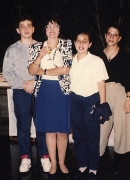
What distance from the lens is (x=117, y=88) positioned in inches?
102

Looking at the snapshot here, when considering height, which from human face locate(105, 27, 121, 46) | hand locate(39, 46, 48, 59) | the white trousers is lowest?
the white trousers

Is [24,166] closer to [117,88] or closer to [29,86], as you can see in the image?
[29,86]

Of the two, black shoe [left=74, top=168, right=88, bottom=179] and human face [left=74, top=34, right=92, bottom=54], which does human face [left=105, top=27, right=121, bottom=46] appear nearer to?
human face [left=74, top=34, right=92, bottom=54]

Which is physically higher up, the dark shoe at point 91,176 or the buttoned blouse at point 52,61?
the buttoned blouse at point 52,61

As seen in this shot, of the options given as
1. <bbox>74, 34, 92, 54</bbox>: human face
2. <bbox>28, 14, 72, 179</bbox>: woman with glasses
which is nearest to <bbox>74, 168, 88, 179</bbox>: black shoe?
<bbox>28, 14, 72, 179</bbox>: woman with glasses

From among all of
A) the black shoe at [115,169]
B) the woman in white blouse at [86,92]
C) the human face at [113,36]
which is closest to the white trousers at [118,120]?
the black shoe at [115,169]

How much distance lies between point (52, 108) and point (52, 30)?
0.73 m

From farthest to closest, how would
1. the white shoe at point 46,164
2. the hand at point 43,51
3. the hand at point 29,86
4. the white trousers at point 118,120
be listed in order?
the white shoe at point 46,164, the white trousers at point 118,120, the hand at point 29,86, the hand at point 43,51

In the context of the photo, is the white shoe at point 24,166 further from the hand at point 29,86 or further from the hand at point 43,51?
the hand at point 43,51

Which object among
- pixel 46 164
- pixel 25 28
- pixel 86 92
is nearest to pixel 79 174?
pixel 46 164

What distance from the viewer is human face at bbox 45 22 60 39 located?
2.32m

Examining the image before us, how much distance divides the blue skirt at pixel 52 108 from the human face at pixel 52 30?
1.39ft

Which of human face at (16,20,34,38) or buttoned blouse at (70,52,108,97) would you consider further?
human face at (16,20,34,38)

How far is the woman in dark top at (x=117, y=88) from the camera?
8.29ft
